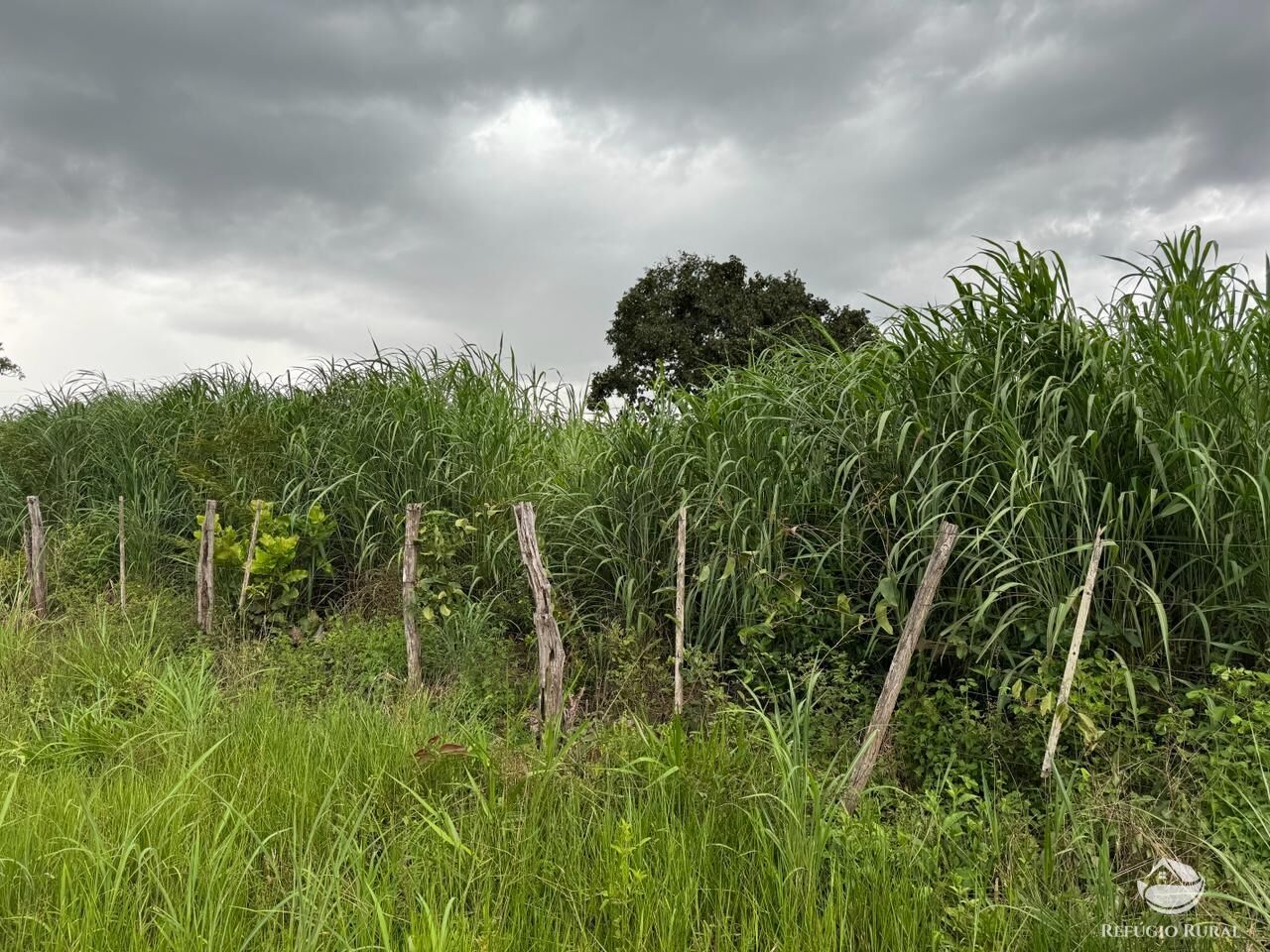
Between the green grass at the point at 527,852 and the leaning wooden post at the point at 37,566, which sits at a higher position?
the leaning wooden post at the point at 37,566

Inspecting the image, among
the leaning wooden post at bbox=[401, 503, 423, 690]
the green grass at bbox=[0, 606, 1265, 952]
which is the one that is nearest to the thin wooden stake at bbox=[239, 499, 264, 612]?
the leaning wooden post at bbox=[401, 503, 423, 690]

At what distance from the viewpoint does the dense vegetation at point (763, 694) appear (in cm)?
201

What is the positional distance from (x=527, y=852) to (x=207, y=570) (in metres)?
3.75

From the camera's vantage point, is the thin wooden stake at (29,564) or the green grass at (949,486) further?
the thin wooden stake at (29,564)

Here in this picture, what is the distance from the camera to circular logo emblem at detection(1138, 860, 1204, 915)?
1.92 meters

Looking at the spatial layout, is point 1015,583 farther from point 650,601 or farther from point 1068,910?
point 650,601

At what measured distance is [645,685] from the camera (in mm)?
3621

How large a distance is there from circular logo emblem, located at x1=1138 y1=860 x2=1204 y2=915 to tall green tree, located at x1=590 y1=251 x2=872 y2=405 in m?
15.6

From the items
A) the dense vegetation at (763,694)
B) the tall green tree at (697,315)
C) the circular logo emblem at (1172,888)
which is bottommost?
the circular logo emblem at (1172,888)

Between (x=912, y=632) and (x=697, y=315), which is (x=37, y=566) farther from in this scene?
(x=697, y=315)

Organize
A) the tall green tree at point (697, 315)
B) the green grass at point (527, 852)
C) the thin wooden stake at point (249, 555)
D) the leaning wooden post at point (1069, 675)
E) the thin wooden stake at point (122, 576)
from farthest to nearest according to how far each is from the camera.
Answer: the tall green tree at point (697, 315) < the thin wooden stake at point (122, 576) < the thin wooden stake at point (249, 555) < the leaning wooden post at point (1069, 675) < the green grass at point (527, 852)

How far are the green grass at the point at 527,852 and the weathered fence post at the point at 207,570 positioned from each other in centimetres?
186

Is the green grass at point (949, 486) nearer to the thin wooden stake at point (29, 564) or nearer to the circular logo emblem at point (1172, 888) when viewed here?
the circular logo emblem at point (1172, 888)

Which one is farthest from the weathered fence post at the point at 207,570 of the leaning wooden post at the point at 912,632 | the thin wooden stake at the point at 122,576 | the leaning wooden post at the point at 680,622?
the leaning wooden post at the point at 912,632
